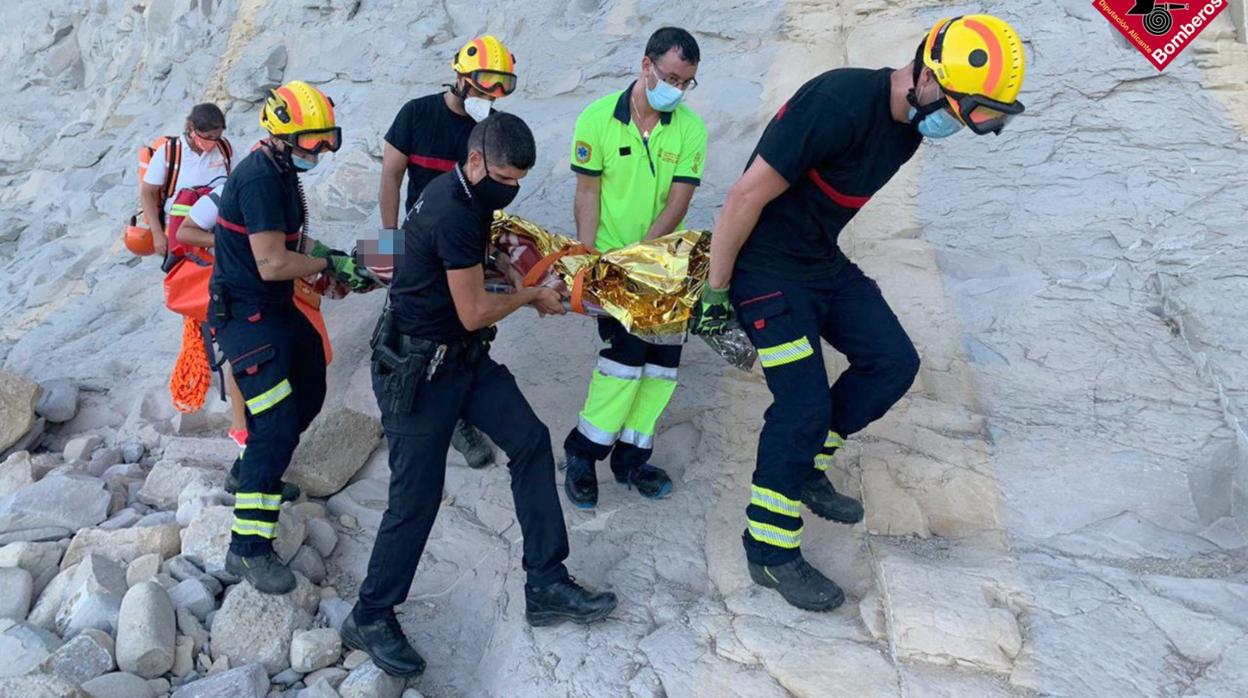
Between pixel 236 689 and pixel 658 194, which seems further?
pixel 658 194

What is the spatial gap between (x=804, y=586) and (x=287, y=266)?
94.9 inches

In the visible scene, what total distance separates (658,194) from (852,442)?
1403mm

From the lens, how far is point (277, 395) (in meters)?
4.14

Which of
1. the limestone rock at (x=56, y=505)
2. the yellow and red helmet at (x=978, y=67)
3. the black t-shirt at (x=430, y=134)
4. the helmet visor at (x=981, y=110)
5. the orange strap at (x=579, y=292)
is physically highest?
the yellow and red helmet at (x=978, y=67)

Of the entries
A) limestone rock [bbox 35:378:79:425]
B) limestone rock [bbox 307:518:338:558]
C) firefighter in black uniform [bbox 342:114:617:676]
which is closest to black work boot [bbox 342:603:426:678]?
firefighter in black uniform [bbox 342:114:617:676]

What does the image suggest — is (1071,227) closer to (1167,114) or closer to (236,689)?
(1167,114)

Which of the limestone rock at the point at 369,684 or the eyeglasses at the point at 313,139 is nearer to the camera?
the limestone rock at the point at 369,684

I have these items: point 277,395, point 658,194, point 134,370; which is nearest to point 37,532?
point 277,395

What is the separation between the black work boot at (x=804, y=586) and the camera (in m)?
3.64

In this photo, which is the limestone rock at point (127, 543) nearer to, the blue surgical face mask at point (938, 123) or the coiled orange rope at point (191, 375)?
the coiled orange rope at point (191, 375)

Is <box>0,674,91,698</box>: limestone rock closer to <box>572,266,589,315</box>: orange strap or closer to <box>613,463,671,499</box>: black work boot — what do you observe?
<box>572,266,589,315</box>: orange strap

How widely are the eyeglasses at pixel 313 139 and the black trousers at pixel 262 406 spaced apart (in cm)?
70

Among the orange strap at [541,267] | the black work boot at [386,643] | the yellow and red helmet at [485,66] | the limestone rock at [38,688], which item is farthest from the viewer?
the yellow and red helmet at [485,66]

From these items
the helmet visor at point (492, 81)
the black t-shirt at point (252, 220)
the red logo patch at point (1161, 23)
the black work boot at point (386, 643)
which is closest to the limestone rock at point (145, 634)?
the black work boot at point (386, 643)
